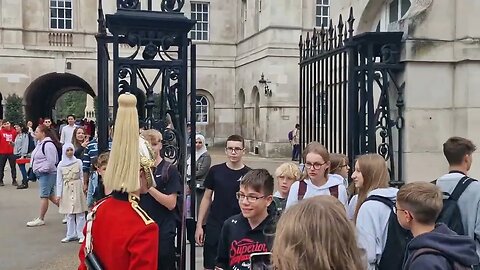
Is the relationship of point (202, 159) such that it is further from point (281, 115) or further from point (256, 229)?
point (281, 115)

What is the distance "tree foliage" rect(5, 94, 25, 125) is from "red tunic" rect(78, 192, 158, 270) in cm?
2583

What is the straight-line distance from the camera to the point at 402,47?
17.8 ft

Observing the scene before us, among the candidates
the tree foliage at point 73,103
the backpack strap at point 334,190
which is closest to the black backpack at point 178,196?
the backpack strap at point 334,190

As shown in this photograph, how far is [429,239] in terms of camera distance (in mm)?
2695

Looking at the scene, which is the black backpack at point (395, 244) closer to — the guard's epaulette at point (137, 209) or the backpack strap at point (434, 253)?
the backpack strap at point (434, 253)

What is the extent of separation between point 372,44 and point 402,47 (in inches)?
11.6

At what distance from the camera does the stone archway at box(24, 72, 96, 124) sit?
96.0 feet

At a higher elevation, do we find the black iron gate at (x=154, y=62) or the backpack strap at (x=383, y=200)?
the black iron gate at (x=154, y=62)

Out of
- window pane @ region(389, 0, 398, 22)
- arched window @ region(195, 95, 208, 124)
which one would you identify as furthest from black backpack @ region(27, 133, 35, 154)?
arched window @ region(195, 95, 208, 124)

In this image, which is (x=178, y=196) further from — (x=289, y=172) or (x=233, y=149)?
(x=289, y=172)

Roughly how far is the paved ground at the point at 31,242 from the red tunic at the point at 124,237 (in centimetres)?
396

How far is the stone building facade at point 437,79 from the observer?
5375mm

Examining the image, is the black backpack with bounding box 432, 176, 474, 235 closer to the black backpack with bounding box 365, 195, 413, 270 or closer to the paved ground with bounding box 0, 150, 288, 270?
the black backpack with bounding box 365, 195, 413, 270

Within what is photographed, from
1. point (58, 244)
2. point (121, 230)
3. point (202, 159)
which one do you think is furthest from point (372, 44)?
point (58, 244)
